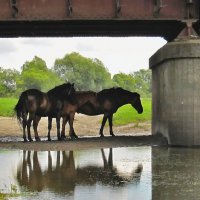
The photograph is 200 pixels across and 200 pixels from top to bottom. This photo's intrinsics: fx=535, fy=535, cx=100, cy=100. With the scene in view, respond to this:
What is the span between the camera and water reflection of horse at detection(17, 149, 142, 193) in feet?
33.9

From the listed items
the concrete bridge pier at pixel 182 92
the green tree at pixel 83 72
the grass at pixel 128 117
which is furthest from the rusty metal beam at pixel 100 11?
the green tree at pixel 83 72

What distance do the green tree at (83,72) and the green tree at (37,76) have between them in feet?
24.4

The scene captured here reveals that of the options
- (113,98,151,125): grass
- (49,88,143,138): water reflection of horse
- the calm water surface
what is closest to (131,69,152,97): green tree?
(113,98,151,125): grass

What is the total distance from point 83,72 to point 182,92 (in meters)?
131

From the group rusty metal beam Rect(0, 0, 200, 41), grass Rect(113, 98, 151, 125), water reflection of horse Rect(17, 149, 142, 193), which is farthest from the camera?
grass Rect(113, 98, 151, 125)

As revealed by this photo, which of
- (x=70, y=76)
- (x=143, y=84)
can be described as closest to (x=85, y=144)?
(x=70, y=76)

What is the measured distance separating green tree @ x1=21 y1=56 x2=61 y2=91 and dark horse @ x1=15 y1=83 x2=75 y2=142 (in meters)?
109

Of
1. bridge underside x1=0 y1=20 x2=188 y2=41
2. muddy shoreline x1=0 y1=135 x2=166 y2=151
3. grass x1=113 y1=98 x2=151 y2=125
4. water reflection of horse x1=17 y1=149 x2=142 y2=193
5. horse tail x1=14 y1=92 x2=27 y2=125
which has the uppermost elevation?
bridge underside x1=0 y1=20 x2=188 y2=41

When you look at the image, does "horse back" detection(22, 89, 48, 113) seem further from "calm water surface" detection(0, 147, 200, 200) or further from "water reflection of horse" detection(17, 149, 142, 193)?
"water reflection of horse" detection(17, 149, 142, 193)

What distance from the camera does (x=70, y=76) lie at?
148125mm

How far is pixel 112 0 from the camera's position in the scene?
22.7 m

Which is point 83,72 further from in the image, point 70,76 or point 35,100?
point 35,100

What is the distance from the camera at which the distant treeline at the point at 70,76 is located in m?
134

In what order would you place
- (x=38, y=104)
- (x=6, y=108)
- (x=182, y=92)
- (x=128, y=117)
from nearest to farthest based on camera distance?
(x=182, y=92) → (x=38, y=104) → (x=128, y=117) → (x=6, y=108)
